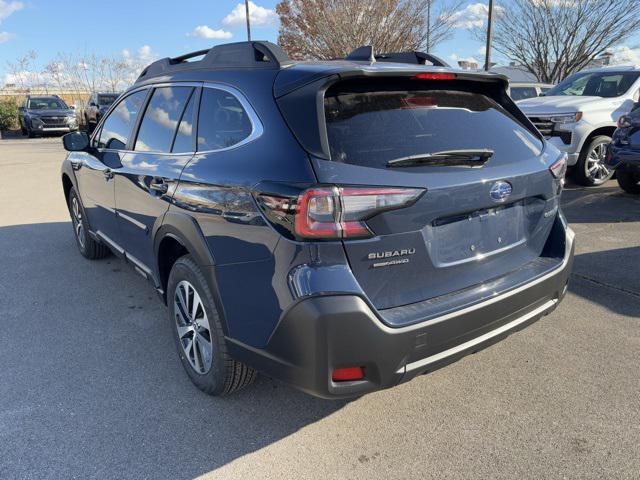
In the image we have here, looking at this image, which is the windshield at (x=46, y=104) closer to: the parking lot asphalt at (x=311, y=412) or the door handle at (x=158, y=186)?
the parking lot asphalt at (x=311, y=412)

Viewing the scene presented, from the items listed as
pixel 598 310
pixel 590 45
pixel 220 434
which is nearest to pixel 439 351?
pixel 220 434

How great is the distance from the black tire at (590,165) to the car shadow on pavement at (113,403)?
7070mm

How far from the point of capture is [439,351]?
2305 millimetres

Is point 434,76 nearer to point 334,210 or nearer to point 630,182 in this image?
point 334,210

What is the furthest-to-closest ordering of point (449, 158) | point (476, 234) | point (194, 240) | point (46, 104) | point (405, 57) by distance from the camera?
point (46, 104), point (405, 57), point (194, 240), point (476, 234), point (449, 158)

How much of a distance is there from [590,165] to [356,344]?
7739 mm

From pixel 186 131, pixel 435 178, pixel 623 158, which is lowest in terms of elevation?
pixel 623 158

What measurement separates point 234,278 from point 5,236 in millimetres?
5357

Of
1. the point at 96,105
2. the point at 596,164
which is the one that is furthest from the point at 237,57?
the point at 96,105

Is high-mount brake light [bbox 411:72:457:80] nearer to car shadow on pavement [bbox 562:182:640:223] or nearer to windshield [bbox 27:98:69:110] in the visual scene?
car shadow on pavement [bbox 562:182:640:223]

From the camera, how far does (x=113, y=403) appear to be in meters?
2.90

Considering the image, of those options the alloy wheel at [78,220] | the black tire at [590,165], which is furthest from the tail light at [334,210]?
the black tire at [590,165]

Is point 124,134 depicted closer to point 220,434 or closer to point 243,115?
point 243,115

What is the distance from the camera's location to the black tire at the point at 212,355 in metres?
2.62
